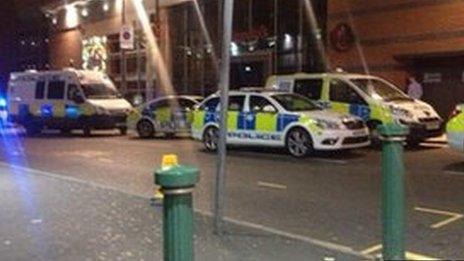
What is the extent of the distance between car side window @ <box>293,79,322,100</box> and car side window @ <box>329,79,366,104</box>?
13.3 inches

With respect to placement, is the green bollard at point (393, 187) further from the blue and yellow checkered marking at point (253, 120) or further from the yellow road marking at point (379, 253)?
the blue and yellow checkered marking at point (253, 120)

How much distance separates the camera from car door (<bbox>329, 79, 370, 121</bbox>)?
17.9m

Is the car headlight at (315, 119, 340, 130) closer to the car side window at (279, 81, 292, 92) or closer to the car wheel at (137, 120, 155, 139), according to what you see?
the car side window at (279, 81, 292, 92)

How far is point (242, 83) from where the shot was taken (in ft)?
101

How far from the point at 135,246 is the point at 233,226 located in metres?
1.30

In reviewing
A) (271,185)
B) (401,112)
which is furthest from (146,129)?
(271,185)

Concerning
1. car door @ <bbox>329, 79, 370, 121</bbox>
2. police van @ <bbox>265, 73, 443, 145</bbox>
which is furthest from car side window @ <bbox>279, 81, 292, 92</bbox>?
car door @ <bbox>329, 79, 370, 121</bbox>

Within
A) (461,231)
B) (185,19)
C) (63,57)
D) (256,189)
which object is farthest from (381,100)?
(63,57)

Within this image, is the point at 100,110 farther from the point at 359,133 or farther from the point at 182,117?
the point at 359,133

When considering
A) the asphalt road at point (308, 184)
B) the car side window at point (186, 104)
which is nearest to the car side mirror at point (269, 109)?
the asphalt road at point (308, 184)

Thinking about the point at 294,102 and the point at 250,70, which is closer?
the point at 294,102

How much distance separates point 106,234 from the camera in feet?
26.5

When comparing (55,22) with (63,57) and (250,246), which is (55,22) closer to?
(63,57)

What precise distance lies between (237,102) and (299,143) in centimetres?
224
